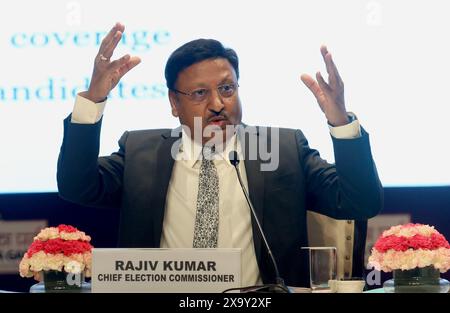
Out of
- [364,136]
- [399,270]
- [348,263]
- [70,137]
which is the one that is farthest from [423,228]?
[70,137]

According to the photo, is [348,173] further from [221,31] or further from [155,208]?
[221,31]

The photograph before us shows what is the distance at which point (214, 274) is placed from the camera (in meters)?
2.26

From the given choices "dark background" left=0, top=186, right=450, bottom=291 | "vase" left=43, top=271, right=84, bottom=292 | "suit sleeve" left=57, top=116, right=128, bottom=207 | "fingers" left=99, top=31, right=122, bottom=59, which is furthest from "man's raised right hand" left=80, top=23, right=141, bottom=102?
"dark background" left=0, top=186, right=450, bottom=291

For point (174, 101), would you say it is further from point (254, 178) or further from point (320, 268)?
point (320, 268)

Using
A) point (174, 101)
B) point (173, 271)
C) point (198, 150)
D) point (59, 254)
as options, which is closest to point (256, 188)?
point (198, 150)

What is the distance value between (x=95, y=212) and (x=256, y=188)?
132 cm

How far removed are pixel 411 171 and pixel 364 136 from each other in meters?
1.13

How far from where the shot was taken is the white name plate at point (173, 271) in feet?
7.40

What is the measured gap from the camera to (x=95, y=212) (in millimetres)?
4301

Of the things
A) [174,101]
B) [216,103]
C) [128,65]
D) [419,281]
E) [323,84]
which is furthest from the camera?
[174,101]

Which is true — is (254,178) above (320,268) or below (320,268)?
above

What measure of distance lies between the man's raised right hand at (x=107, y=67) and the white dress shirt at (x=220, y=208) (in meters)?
0.50

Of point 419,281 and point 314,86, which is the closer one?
point 419,281

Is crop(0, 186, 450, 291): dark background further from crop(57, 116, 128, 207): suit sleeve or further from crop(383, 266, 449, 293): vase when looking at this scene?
crop(383, 266, 449, 293): vase
